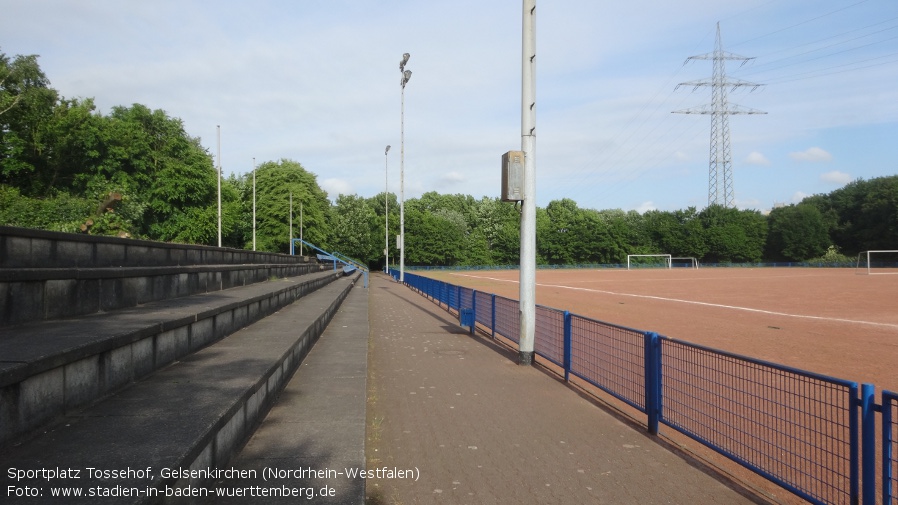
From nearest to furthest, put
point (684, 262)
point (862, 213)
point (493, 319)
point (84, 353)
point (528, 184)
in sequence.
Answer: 1. point (84, 353)
2. point (528, 184)
3. point (493, 319)
4. point (862, 213)
5. point (684, 262)

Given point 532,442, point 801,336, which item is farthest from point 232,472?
point 801,336

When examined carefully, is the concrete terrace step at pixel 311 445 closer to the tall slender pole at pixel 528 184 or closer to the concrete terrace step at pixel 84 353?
the concrete terrace step at pixel 84 353

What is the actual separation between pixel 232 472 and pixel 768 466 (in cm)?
402

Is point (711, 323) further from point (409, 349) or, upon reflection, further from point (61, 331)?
point (61, 331)

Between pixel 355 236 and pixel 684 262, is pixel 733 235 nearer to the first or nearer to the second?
pixel 684 262

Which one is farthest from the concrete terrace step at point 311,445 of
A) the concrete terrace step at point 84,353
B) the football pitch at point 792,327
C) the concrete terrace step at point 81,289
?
the football pitch at point 792,327

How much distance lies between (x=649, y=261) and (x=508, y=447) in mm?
108121

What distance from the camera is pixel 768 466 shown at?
4488mm

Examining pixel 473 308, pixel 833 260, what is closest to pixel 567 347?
pixel 473 308

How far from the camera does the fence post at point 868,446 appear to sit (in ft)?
11.5

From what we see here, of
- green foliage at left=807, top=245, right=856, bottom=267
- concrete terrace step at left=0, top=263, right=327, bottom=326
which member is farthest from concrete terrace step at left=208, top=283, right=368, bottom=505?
green foliage at left=807, top=245, right=856, bottom=267

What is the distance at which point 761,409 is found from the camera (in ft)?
14.8

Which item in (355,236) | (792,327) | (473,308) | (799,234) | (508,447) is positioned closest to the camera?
(508,447)

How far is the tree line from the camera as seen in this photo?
125 ft
